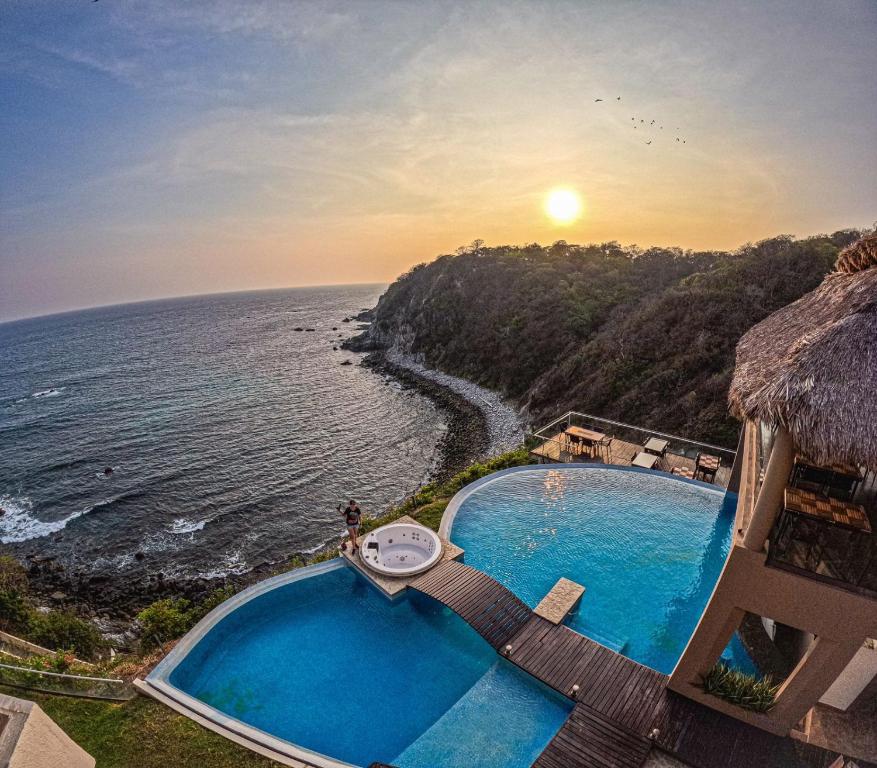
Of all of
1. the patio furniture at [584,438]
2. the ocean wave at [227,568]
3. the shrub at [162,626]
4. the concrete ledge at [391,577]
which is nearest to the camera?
the shrub at [162,626]

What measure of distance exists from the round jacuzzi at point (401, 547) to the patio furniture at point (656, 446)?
1033 cm

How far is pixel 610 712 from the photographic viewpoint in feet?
26.2

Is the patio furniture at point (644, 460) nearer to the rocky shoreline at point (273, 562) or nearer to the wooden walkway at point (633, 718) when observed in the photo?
the wooden walkway at point (633, 718)

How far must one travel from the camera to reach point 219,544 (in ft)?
67.1

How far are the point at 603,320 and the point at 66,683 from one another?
41.1 meters

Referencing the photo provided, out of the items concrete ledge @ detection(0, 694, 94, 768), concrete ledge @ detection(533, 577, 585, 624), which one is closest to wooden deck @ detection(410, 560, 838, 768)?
concrete ledge @ detection(533, 577, 585, 624)

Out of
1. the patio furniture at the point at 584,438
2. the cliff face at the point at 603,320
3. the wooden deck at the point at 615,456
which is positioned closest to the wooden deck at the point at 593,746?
the wooden deck at the point at 615,456

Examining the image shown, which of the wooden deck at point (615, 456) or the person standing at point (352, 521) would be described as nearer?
the person standing at point (352, 521)

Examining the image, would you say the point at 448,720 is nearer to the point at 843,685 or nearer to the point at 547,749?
the point at 547,749

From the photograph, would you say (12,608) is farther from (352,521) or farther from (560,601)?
(560,601)

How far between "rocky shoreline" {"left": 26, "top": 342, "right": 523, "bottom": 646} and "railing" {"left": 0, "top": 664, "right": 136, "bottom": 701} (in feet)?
21.8

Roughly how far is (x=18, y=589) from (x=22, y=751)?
18.7 metres

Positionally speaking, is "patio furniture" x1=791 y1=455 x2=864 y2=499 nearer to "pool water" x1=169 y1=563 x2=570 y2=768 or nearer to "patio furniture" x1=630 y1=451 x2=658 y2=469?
"pool water" x1=169 y1=563 x2=570 y2=768

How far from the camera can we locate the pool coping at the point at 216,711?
24.9 feet
